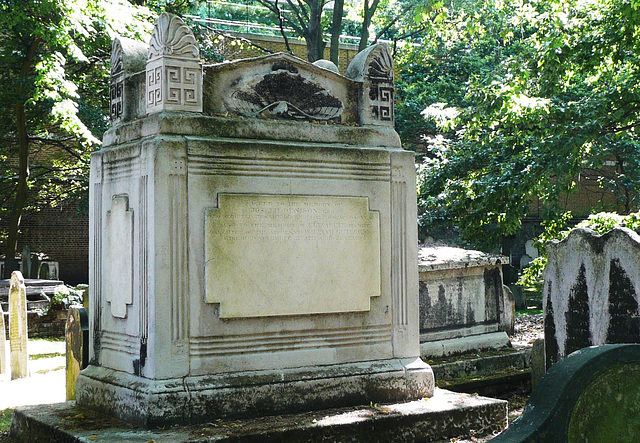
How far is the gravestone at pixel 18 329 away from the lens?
11.3 m

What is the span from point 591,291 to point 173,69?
4292mm

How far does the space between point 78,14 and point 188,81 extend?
1050cm

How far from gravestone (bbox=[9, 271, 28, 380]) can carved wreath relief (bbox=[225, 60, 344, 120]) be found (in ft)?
22.0

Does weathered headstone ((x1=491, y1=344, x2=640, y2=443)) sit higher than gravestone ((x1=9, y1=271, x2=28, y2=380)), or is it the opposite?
weathered headstone ((x1=491, y1=344, x2=640, y2=443))

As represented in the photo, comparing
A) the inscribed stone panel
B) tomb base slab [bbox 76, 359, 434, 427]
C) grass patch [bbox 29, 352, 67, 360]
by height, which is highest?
the inscribed stone panel

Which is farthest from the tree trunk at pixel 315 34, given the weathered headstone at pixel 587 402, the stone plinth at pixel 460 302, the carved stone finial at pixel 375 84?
the weathered headstone at pixel 587 402

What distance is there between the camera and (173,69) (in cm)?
579

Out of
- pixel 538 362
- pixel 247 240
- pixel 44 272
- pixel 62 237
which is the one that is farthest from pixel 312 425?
pixel 62 237

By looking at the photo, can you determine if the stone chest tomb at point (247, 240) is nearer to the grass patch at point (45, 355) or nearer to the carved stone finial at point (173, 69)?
the carved stone finial at point (173, 69)

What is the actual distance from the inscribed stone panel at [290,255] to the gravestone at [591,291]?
202cm

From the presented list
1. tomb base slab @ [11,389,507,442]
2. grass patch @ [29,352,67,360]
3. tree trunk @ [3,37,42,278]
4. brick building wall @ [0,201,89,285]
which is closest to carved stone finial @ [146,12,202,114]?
tomb base slab @ [11,389,507,442]

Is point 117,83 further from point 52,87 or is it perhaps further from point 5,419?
point 52,87

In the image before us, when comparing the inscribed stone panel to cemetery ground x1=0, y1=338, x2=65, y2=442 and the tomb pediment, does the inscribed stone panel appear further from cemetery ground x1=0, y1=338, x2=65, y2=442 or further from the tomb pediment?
cemetery ground x1=0, y1=338, x2=65, y2=442

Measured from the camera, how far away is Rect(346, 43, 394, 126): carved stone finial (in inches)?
263
